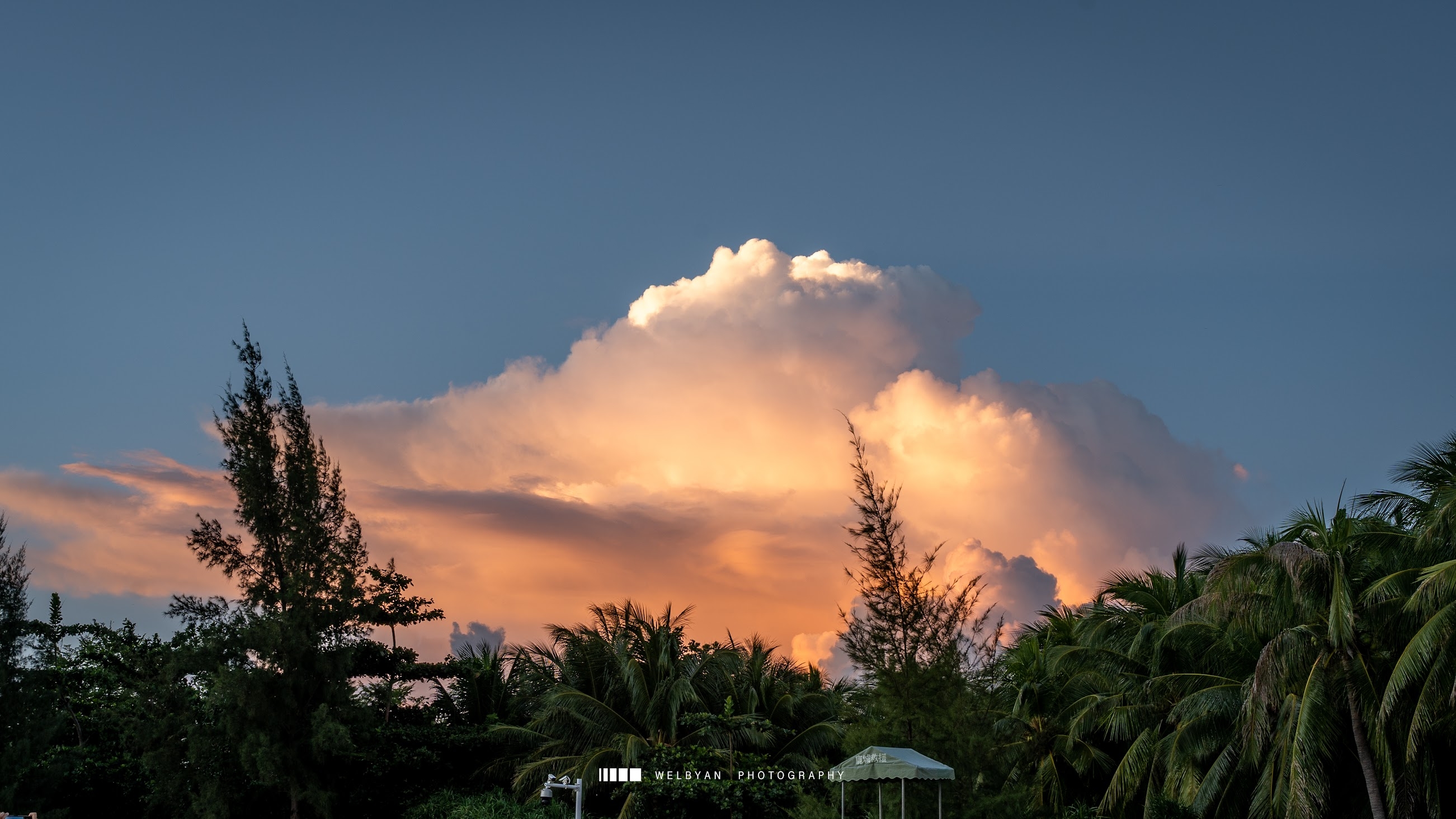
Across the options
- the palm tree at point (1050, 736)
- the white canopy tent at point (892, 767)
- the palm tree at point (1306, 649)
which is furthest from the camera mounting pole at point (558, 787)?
the palm tree at point (1050, 736)

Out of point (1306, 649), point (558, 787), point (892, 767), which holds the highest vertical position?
point (1306, 649)

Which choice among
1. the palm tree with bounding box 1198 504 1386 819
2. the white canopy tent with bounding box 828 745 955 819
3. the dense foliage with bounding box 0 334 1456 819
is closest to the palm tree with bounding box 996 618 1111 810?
the dense foliage with bounding box 0 334 1456 819

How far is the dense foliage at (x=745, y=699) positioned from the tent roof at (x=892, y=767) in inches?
66.3

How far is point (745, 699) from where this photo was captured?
26.2 metres

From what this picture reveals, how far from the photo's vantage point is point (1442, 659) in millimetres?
15359

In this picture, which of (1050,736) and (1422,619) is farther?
(1050,736)

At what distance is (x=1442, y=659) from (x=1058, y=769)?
12516mm

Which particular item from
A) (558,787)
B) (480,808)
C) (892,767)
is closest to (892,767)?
(892,767)

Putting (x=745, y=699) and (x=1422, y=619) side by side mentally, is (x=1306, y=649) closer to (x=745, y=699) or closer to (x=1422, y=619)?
(x=1422, y=619)

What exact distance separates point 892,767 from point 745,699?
11560mm

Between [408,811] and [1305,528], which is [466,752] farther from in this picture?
[1305,528]

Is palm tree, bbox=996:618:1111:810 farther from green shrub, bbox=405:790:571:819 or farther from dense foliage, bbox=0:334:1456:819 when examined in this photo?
green shrub, bbox=405:790:571:819

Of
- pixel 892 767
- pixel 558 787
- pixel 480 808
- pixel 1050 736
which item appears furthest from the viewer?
pixel 1050 736

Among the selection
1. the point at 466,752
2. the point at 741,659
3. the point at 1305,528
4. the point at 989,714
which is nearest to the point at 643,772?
the point at 741,659
